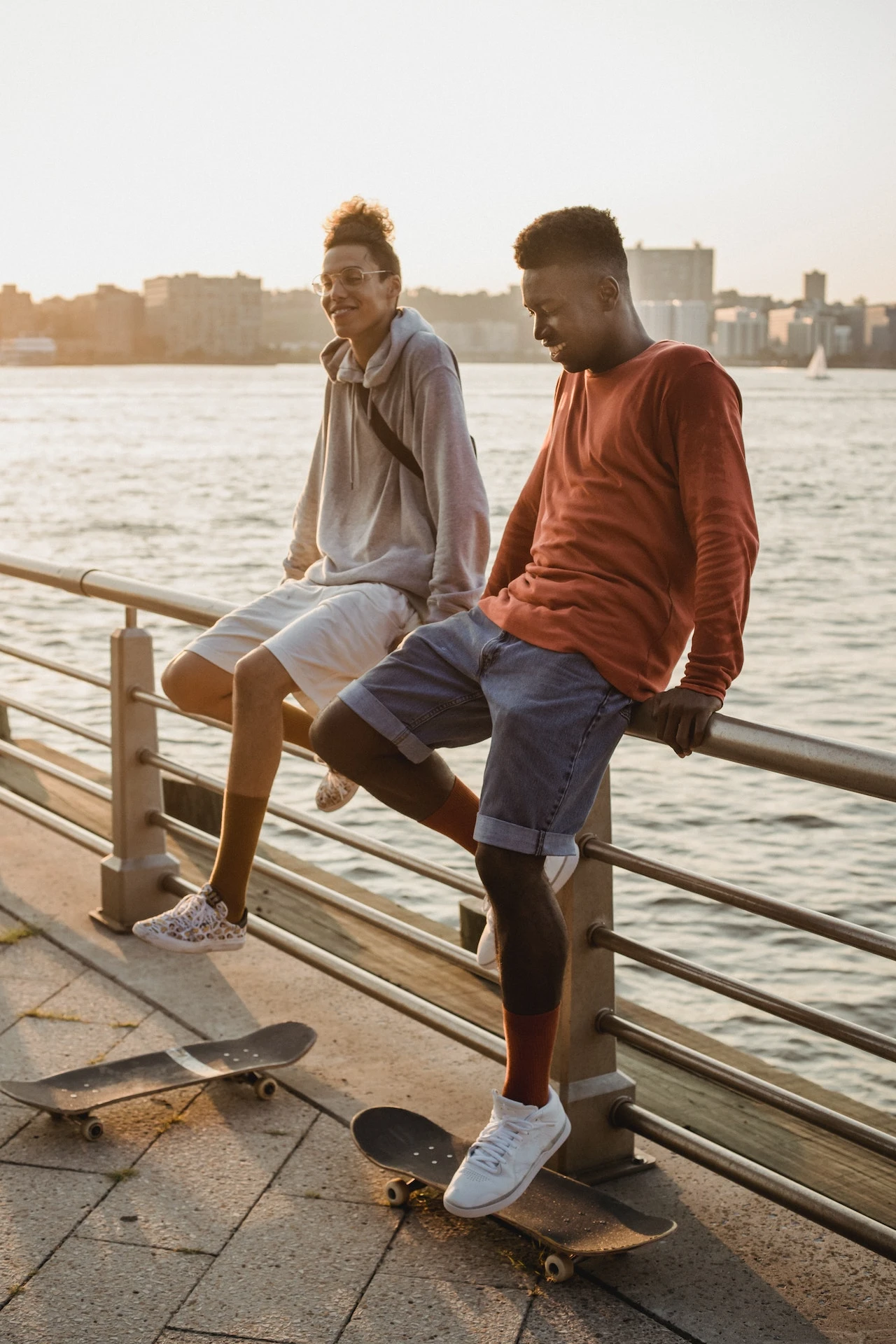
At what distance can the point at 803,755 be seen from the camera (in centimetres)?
229

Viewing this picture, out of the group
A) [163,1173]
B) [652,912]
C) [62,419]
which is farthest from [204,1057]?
[62,419]

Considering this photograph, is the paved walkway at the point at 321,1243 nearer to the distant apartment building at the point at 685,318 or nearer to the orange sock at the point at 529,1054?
the orange sock at the point at 529,1054

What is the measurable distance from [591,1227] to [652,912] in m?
8.57

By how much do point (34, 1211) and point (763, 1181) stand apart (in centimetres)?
137

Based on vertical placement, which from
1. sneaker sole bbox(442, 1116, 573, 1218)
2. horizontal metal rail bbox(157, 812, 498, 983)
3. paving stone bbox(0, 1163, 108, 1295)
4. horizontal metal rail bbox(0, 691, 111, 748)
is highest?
horizontal metal rail bbox(0, 691, 111, 748)

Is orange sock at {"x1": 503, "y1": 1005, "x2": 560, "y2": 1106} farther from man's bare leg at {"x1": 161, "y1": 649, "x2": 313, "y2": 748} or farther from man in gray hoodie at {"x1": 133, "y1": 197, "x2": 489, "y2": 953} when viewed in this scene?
man's bare leg at {"x1": 161, "y1": 649, "x2": 313, "y2": 748}

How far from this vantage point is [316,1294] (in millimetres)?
2555

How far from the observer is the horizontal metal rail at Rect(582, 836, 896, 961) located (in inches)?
91.8

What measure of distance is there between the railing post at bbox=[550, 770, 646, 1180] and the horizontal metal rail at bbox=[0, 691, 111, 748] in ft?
6.13

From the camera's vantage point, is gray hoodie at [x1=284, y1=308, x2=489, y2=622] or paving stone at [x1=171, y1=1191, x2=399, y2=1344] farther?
gray hoodie at [x1=284, y1=308, x2=489, y2=622]

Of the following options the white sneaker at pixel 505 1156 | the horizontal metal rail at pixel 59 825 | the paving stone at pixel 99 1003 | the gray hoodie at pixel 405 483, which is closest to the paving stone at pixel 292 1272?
the white sneaker at pixel 505 1156

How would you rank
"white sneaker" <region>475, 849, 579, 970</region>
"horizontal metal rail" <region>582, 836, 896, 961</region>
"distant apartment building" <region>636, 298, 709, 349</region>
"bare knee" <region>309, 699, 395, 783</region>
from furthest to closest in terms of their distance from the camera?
1. "distant apartment building" <region>636, 298, 709, 349</region>
2. "bare knee" <region>309, 699, 395, 783</region>
3. "white sneaker" <region>475, 849, 579, 970</region>
4. "horizontal metal rail" <region>582, 836, 896, 961</region>

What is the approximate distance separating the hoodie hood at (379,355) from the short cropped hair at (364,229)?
0.44ft

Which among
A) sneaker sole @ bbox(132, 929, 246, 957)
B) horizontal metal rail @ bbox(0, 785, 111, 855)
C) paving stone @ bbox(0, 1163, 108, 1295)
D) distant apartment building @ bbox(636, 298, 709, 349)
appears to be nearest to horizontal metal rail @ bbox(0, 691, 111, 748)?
horizontal metal rail @ bbox(0, 785, 111, 855)
